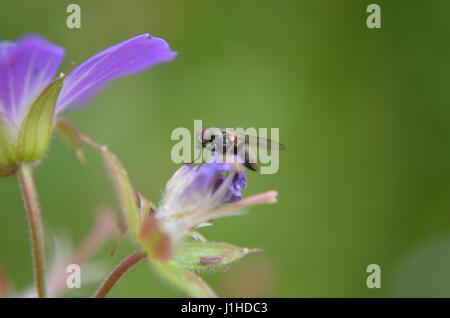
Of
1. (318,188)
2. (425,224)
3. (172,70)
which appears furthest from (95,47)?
(425,224)

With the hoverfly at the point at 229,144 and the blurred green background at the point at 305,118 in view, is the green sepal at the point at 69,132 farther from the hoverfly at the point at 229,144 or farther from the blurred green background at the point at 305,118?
the blurred green background at the point at 305,118

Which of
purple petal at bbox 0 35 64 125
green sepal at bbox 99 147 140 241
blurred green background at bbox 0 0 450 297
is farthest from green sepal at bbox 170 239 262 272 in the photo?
blurred green background at bbox 0 0 450 297

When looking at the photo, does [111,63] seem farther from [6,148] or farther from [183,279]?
[183,279]

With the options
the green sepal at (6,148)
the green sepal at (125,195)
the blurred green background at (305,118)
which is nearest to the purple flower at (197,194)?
the green sepal at (125,195)

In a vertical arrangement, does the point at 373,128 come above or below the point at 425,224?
above

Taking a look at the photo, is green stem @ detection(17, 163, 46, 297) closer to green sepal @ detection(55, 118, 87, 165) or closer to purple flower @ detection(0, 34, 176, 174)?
purple flower @ detection(0, 34, 176, 174)

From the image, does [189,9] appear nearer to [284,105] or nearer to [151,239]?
[284,105]

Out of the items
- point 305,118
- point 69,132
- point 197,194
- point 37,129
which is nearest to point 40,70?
point 37,129
